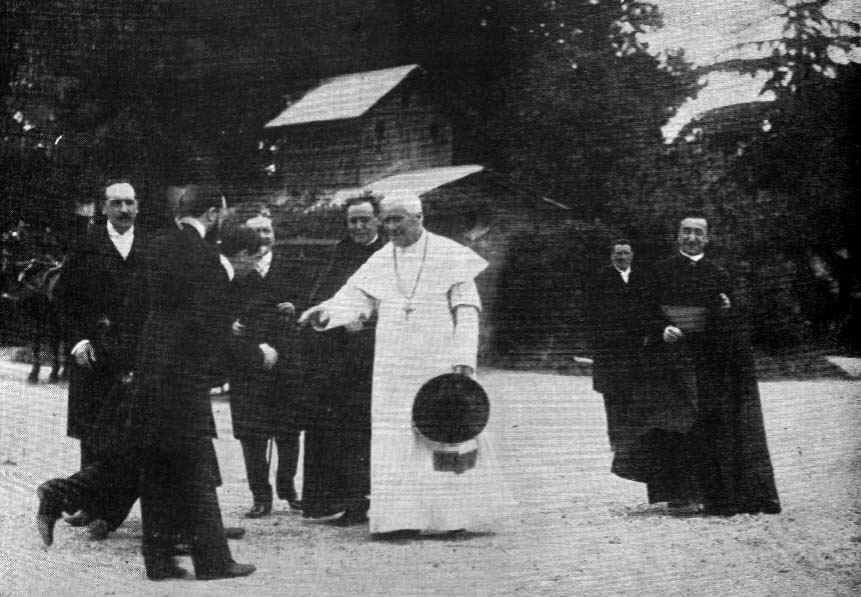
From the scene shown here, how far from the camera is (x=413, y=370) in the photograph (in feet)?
13.0

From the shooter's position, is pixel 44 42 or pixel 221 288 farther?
pixel 44 42

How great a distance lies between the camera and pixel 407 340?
3.98m

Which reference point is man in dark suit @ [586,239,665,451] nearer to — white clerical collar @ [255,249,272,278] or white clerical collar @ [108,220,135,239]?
white clerical collar @ [255,249,272,278]

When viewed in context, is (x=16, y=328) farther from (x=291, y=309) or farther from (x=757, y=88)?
(x=757, y=88)

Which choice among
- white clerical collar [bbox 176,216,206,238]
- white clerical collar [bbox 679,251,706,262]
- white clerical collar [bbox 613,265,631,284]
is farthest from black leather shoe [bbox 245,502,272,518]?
white clerical collar [bbox 679,251,706,262]

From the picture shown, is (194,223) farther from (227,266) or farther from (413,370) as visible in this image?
(413,370)

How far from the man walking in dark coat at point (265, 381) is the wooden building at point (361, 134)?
0.30 m

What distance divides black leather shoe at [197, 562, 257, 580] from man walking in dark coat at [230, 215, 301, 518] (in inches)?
8.4

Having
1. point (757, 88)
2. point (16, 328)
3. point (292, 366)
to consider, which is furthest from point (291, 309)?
point (757, 88)

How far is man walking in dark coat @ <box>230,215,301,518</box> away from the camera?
155 inches

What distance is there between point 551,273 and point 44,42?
2427 millimetres

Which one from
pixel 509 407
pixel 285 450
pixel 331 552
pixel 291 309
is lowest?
pixel 331 552

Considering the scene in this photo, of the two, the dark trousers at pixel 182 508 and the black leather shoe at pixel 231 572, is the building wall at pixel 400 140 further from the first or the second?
the black leather shoe at pixel 231 572

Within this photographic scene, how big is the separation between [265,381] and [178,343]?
39 cm
